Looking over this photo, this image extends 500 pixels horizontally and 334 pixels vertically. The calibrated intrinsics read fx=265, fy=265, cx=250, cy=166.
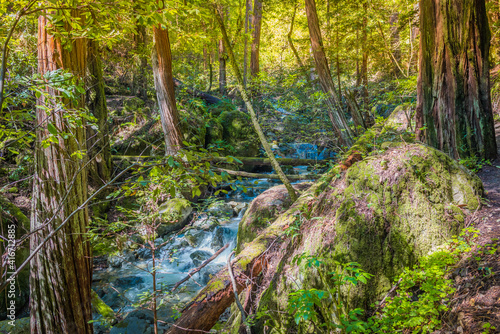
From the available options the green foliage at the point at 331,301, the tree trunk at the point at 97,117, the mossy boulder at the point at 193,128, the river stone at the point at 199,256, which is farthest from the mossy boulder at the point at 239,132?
the green foliage at the point at 331,301

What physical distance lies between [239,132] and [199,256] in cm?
657

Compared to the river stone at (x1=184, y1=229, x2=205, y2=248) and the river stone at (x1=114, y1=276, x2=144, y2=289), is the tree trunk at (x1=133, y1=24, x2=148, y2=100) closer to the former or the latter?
the river stone at (x1=184, y1=229, x2=205, y2=248)

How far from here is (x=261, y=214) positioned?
5176 millimetres

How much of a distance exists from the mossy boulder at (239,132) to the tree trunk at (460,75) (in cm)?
756

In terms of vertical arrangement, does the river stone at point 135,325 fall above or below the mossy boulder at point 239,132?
below

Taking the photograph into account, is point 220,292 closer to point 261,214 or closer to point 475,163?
point 261,214

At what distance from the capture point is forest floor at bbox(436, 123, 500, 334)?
1.85m

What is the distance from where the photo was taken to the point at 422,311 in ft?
6.82

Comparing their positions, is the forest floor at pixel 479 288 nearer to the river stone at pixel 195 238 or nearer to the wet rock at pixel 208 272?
the wet rock at pixel 208 272

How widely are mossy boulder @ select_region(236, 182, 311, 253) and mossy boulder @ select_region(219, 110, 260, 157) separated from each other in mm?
6262

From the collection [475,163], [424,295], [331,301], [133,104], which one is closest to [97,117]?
[133,104]

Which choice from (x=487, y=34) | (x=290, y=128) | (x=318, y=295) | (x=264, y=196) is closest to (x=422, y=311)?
(x=318, y=295)

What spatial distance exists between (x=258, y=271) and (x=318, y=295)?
162 centimetres

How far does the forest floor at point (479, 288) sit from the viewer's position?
72.9 inches
